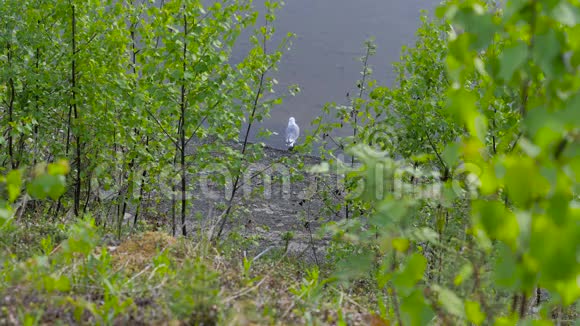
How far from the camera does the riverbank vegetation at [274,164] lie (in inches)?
49.6

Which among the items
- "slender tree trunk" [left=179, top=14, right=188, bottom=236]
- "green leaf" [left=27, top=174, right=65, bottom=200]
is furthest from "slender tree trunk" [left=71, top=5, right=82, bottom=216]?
"green leaf" [left=27, top=174, right=65, bottom=200]

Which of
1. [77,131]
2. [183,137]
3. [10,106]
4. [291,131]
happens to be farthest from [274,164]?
[291,131]

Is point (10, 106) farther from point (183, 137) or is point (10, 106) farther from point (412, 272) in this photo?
point (412, 272)

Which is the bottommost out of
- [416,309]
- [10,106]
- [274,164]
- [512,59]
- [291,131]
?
[416,309]

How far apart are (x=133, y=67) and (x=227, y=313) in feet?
12.5

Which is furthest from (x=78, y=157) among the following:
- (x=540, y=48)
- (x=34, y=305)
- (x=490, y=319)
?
(x=540, y=48)

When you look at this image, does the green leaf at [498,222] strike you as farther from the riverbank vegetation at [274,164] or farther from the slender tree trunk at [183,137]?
the slender tree trunk at [183,137]

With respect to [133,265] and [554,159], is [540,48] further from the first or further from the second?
[133,265]

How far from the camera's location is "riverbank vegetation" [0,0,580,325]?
1261 mm

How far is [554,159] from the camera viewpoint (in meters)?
1.18

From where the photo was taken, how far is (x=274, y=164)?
17.8ft

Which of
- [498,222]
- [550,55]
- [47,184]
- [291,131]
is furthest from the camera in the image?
[291,131]

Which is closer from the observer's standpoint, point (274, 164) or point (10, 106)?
point (10, 106)

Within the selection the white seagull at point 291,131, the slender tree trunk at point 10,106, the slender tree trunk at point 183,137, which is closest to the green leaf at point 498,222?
the slender tree trunk at point 183,137
